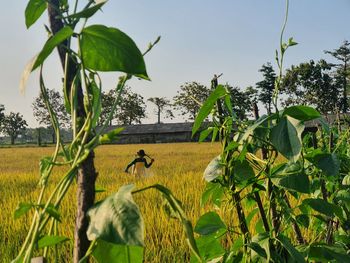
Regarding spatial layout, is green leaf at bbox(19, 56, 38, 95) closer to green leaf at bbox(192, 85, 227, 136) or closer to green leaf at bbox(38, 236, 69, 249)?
green leaf at bbox(38, 236, 69, 249)

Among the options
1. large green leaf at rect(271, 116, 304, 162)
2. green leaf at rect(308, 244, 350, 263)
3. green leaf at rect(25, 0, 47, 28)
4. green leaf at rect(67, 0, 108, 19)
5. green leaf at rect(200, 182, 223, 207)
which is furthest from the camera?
green leaf at rect(200, 182, 223, 207)

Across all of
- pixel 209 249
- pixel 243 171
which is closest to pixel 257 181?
pixel 243 171

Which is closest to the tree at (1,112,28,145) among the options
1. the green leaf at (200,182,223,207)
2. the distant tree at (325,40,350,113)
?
the distant tree at (325,40,350,113)

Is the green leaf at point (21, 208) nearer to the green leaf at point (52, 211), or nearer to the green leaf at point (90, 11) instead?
the green leaf at point (52, 211)

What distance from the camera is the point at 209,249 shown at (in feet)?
3.02

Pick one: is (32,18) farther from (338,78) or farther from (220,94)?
(338,78)

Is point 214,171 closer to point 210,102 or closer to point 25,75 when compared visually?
point 210,102

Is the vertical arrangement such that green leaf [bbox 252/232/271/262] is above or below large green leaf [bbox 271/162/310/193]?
below

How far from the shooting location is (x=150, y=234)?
3229 millimetres

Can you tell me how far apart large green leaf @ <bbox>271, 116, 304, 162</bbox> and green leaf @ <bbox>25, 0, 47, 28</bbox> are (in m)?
0.35

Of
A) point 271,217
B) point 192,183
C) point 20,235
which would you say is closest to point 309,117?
point 271,217

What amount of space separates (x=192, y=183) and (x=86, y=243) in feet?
19.2

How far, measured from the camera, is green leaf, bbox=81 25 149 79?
40 cm

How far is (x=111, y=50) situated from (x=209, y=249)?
610 millimetres
